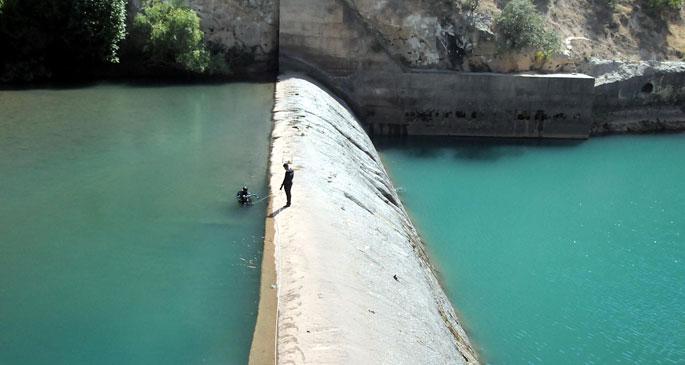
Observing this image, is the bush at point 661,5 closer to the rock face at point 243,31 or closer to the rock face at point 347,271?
the rock face at point 243,31

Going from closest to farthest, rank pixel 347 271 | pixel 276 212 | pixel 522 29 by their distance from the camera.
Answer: pixel 347 271
pixel 276 212
pixel 522 29

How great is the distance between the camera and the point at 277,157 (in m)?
17.0

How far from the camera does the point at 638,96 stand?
30516 mm

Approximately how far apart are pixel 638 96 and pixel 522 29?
7.19 meters

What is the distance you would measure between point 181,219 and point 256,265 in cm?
293

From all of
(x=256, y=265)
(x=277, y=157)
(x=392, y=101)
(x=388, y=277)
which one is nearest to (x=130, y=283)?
(x=256, y=265)

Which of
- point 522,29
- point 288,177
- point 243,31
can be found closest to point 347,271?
point 288,177

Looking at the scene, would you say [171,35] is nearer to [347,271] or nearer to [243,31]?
[243,31]

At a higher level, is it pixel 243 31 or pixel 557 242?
pixel 243 31

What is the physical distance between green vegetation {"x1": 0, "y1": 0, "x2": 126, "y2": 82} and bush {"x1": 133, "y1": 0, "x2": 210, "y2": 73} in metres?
0.99

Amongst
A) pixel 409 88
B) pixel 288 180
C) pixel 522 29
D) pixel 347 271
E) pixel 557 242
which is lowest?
pixel 557 242

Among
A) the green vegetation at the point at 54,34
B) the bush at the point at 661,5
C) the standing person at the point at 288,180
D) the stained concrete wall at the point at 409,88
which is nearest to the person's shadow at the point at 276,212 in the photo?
the standing person at the point at 288,180

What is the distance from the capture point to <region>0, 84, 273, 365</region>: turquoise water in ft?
34.3

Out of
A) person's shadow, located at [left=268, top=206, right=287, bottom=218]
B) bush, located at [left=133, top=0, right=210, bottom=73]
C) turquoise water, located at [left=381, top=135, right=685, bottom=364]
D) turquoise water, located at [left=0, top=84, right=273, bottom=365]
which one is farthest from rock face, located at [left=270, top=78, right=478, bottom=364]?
bush, located at [left=133, top=0, right=210, bottom=73]
